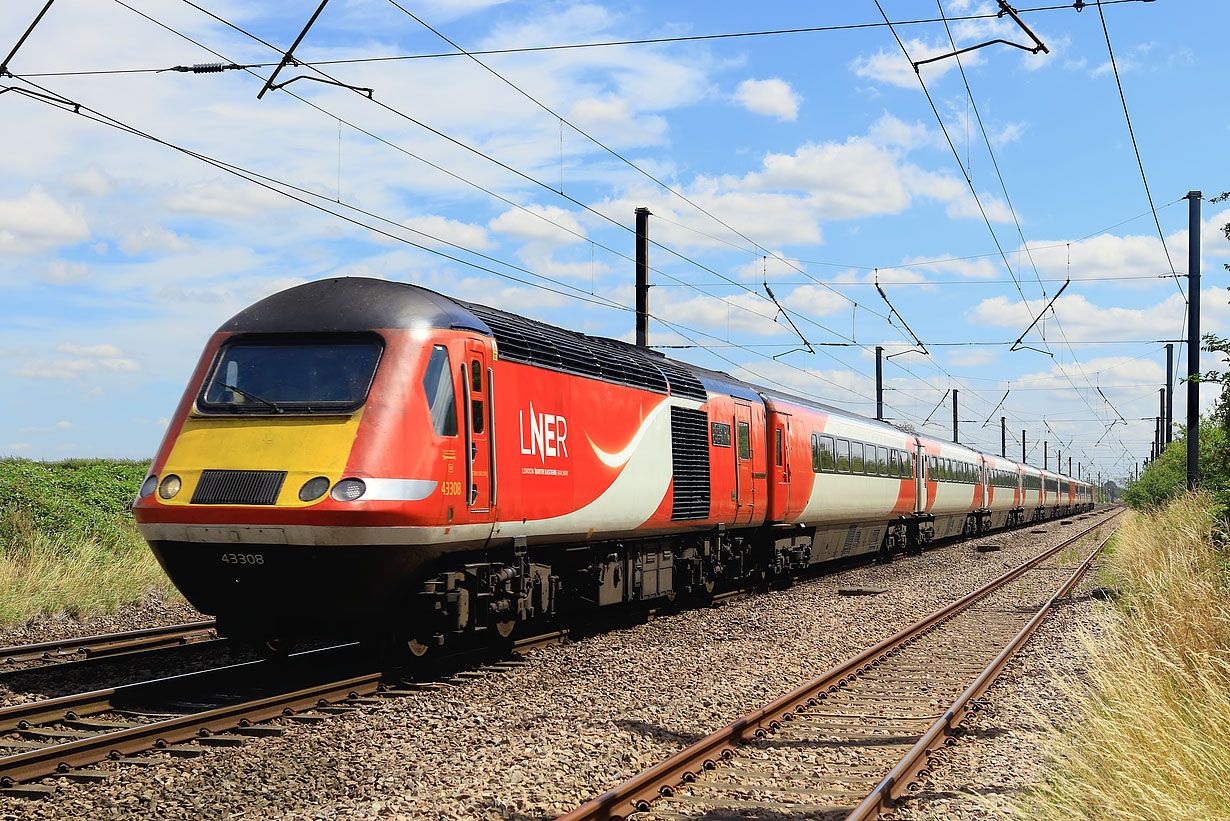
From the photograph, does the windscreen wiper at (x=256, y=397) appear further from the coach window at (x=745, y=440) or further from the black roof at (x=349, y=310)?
the coach window at (x=745, y=440)

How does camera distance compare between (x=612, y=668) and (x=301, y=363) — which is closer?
(x=301, y=363)

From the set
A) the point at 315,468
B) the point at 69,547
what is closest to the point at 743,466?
the point at 315,468

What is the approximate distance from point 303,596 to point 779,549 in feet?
39.5

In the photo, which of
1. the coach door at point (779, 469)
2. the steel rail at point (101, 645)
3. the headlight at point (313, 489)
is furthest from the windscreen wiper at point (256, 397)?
the coach door at point (779, 469)

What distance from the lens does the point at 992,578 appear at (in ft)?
75.9

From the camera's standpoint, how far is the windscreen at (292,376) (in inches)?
372

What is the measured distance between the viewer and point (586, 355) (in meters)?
12.8

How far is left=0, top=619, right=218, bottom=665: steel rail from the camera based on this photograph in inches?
425

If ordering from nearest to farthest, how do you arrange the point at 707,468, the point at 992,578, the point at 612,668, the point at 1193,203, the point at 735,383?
the point at 612,668 < the point at 707,468 < the point at 735,383 < the point at 992,578 < the point at 1193,203

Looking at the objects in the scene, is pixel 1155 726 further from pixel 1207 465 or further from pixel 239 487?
pixel 1207 465

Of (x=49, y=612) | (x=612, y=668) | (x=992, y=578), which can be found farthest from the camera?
(x=992, y=578)

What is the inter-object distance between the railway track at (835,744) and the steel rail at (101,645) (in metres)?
6.65

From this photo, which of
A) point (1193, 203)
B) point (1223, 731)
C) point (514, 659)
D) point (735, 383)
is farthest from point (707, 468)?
point (1193, 203)

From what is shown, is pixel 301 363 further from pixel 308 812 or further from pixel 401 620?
pixel 308 812
